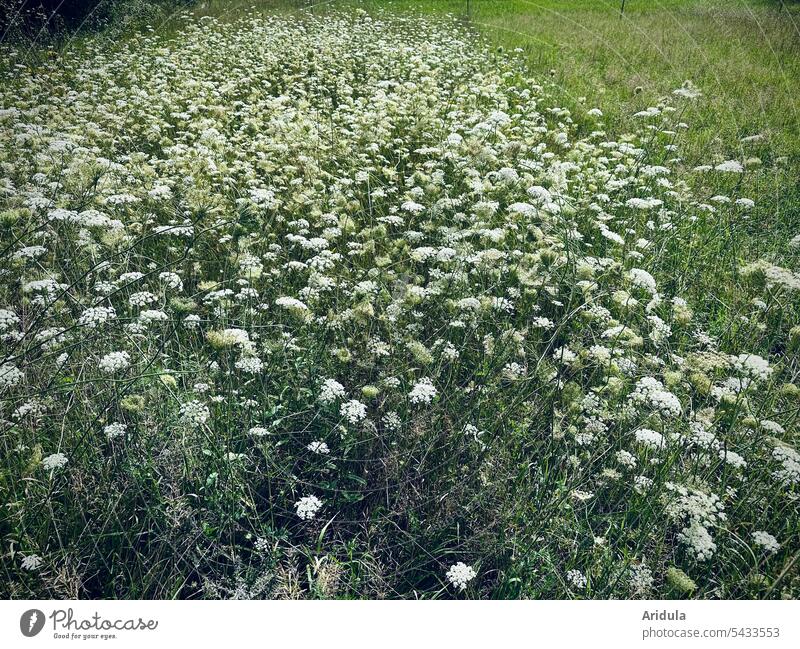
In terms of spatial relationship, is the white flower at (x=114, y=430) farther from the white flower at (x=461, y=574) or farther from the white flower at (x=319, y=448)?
the white flower at (x=461, y=574)

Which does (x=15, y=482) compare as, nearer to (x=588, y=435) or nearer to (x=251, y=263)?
(x=251, y=263)

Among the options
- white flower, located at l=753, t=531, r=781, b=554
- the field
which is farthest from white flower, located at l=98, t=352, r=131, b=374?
white flower, located at l=753, t=531, r=781, b=554

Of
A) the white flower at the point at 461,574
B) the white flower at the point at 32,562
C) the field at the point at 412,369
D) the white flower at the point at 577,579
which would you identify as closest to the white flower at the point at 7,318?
the field at the point at 412,369

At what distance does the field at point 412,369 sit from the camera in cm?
128

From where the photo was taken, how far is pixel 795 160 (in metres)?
2.08

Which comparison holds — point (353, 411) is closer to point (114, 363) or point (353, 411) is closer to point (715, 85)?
point (114, 363)

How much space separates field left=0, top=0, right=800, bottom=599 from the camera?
128 cm

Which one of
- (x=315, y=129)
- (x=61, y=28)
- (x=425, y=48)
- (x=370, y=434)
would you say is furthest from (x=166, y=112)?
(x=370, y=434)
